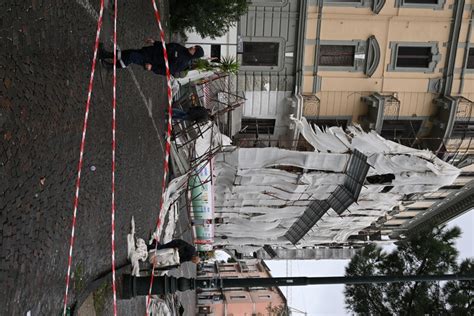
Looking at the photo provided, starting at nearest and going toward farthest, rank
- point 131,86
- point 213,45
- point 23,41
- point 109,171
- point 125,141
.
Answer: point 23,41, point 109,171, point 125,141, point 131,86, point 213,45

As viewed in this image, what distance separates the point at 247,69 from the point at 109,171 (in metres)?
9.29

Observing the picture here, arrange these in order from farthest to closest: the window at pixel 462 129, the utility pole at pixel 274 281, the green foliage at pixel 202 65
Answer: the window at pixel 462 129
the green foliage at pixel 202 65
the utility pole at pixel 274 281

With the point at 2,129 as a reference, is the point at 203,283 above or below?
below

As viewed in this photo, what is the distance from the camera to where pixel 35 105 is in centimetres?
554

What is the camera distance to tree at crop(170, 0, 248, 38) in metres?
14.3

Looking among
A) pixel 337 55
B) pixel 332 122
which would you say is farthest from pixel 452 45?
pixel 332 122

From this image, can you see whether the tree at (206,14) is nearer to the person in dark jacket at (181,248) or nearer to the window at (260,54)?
the window at (260,54)

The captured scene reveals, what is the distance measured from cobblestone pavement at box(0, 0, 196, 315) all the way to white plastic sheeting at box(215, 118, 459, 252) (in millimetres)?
6332

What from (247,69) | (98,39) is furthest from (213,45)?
(98,39)

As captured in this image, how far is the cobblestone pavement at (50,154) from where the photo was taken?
4961 mm

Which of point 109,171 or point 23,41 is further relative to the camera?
point 109,171

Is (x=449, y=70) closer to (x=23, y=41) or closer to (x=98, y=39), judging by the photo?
(x=98, y=39)

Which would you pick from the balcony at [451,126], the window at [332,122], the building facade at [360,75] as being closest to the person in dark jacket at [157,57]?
the building facade at [360,75]

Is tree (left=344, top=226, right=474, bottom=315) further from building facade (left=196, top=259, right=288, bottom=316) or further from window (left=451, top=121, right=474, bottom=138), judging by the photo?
building facade (left=196, top=259, right=288, bottom=316)
